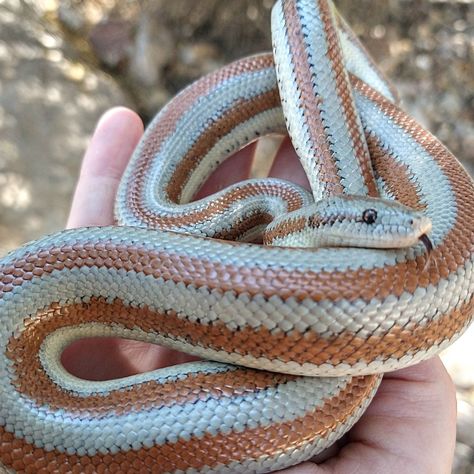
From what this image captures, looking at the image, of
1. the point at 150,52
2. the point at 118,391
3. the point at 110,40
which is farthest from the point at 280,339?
the point at 110,40

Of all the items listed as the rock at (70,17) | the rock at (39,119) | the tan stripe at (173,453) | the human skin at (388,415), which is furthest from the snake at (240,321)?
the rock at (70,17)

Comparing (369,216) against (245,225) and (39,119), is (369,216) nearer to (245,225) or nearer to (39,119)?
(245,225)

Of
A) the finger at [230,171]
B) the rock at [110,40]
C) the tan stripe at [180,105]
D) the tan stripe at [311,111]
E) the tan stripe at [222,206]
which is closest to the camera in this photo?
the tan stripe at [311,111]

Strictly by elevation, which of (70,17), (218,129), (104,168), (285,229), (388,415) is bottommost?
(388,415)

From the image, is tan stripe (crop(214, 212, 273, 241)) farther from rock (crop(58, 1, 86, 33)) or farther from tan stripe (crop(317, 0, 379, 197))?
rock (crop(58, 1, 86, 33))

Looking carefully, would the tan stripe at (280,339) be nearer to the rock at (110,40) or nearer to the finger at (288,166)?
the finger at (288,166)

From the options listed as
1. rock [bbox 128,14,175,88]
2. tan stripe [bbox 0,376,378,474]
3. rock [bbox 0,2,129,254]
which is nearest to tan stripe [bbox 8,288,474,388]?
tan stripe [bbox 0,376,378,474]
